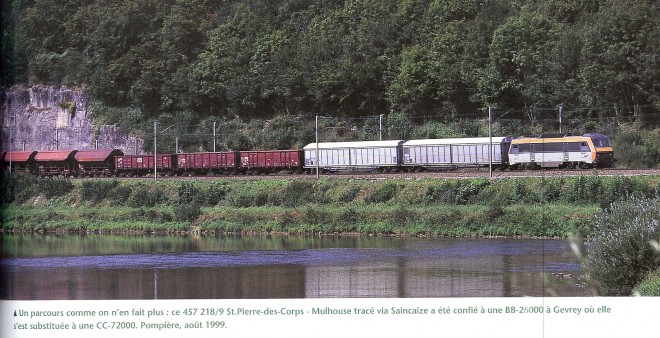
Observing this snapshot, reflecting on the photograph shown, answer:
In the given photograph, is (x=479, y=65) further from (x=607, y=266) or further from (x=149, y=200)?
(x=149, y=200)

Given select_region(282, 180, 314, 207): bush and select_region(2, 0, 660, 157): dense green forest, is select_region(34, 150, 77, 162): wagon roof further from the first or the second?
select_region(282, 180, 314, 207): bush

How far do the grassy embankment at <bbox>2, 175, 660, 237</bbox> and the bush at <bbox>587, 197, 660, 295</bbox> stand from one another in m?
2.47

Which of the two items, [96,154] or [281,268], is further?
[96,154]

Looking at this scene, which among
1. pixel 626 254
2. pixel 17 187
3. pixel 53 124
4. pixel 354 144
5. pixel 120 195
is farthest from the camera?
pixel 354 144

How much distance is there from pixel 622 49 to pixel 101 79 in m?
6.57

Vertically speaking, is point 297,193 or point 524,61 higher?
point 524,61

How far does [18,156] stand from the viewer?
12.3 m

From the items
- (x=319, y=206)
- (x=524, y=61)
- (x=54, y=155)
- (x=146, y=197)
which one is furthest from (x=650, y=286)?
(x=54, y=155)

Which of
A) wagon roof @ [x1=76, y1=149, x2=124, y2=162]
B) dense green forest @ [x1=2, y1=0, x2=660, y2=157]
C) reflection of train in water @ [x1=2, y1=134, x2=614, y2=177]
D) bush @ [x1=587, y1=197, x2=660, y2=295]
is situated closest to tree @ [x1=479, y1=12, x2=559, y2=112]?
dense green forest @ [x1=2, y1=0, x2=660, y2=157]

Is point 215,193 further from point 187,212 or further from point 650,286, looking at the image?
point 650,286

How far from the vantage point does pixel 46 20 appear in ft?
38.0

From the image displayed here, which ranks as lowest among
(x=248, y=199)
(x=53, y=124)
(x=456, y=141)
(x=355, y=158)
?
(x=248, y=199)

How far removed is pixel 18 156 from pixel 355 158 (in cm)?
665

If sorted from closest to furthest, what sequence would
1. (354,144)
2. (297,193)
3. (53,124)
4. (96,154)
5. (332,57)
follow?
(332,57) → (53,124) → (96,154) → (297,193) → (354,144)
